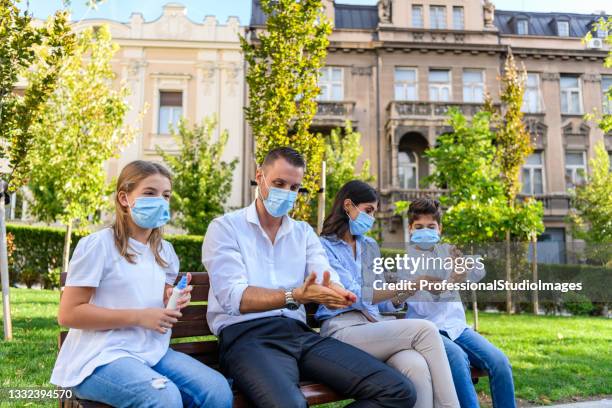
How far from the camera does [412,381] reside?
297 centimetres

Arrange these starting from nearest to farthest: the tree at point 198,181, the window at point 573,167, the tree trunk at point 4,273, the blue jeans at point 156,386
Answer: the blue jeans at point 156,386, the tree trunk at point 4,273, the tree at point 198,181, the window at point 573,167

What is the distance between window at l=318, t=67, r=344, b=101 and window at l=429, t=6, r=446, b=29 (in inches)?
207

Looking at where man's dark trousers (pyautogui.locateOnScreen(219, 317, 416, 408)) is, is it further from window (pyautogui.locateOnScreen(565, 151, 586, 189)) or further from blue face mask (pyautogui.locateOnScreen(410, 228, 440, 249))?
window (pyautogui.locateOnScreen(565, 151, 586, 189))

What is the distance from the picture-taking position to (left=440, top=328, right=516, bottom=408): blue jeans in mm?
3271

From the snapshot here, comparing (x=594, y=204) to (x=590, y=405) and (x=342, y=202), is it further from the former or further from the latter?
(x=342, y=202)

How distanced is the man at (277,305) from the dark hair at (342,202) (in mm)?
419

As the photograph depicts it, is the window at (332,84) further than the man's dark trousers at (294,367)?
Yes

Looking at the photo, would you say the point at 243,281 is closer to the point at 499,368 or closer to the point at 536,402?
the point at 499,368

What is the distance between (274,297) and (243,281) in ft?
0.79

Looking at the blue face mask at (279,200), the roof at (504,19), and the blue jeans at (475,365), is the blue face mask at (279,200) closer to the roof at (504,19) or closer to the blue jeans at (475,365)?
the blue jeans at (475,365)

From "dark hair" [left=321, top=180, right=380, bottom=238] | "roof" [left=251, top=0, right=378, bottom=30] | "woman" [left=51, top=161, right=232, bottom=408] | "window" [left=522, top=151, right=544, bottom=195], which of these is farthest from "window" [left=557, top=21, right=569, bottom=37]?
"woman" [left=51, top=161, right=232, bottom=408]

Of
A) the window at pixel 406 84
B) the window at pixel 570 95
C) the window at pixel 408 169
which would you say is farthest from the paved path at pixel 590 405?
the window at pixel 570 95

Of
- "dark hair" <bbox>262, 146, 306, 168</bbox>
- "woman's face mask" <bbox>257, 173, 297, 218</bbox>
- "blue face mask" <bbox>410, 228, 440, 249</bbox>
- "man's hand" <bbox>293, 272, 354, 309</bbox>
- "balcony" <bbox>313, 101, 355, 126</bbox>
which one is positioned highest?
"balcony" <bbox>313, 101, 355, 126</bbox>

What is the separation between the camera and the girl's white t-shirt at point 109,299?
2.43m
